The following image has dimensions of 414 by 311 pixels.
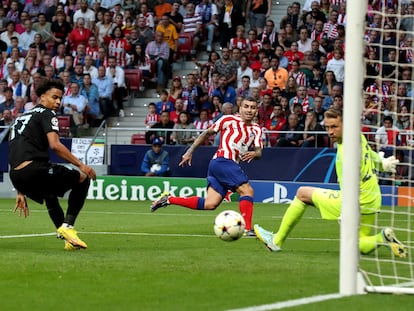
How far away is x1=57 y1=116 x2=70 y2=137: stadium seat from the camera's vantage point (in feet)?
86.8

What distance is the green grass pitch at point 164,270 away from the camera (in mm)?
7898

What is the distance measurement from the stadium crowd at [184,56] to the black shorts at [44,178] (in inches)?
471

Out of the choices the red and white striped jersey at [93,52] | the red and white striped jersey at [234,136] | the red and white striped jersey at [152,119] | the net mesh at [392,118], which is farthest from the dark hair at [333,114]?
the red and white striped jersey at [93,52]

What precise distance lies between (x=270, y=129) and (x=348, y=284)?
16704 mm

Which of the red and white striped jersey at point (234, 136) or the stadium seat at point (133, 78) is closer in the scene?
the red and white striped jersey at point (234, 136)

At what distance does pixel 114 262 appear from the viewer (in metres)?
10.7

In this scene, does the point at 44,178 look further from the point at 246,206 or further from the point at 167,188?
the point at 167,188

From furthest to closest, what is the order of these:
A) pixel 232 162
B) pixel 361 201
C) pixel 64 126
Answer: pixel 64 126
pixel 232 162
pixel 361 201

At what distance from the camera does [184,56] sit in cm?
3000

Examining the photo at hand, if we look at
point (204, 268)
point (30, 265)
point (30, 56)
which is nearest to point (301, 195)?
point (204, 268)

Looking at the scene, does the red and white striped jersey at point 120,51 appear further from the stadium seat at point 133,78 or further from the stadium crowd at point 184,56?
the stadium seat at point 133,78

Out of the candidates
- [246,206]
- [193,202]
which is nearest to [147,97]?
[193,202]

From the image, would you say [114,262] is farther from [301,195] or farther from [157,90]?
[157,90]

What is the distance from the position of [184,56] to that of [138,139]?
14.7ft
